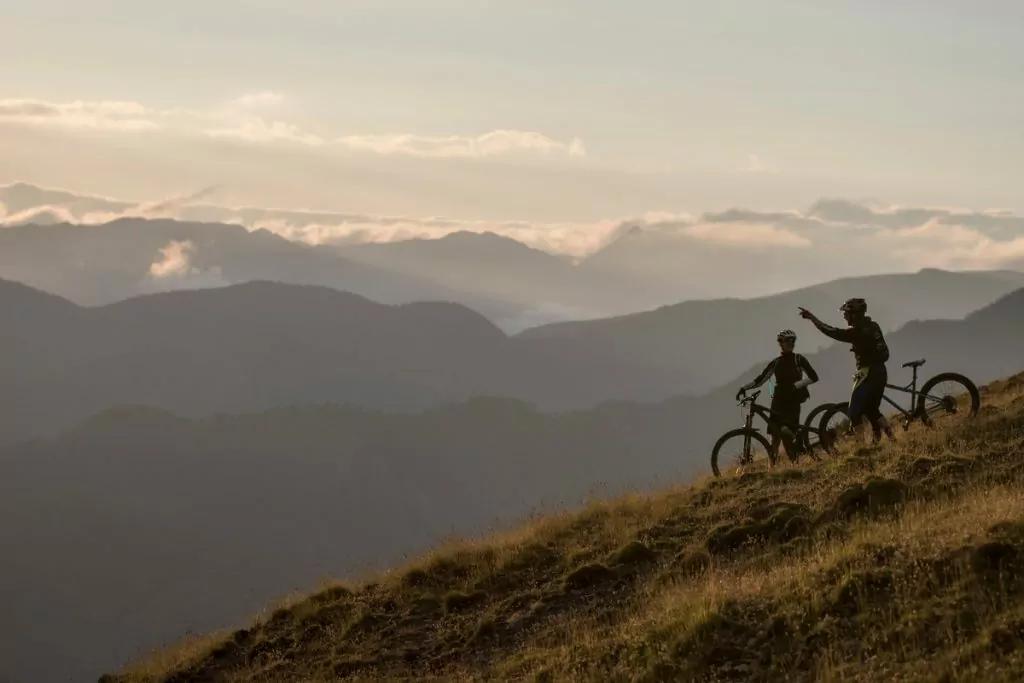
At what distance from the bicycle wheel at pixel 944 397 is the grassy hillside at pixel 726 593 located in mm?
536

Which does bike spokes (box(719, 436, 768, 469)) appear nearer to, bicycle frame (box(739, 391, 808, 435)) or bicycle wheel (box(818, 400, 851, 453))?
bicycle frame (box(739, 391, 808, 435))

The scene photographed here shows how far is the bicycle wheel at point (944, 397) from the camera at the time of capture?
→ 18.4 meters

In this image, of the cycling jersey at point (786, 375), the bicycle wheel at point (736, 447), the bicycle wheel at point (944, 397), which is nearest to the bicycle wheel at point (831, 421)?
the cycling jersey at point (786, 375)

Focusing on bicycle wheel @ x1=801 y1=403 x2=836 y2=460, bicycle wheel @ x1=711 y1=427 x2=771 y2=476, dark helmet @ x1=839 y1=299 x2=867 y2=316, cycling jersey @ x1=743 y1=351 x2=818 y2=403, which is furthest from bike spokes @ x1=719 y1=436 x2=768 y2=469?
dark helmet @ x1=839 y1=299 x2=867 y2=316

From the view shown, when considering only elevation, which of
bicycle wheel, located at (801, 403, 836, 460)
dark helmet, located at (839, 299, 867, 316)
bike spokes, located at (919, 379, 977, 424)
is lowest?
bicycle wheel, located at (801, 403, 836, 460)

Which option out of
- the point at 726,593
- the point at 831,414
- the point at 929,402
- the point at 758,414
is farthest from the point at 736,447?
the point at 726,593

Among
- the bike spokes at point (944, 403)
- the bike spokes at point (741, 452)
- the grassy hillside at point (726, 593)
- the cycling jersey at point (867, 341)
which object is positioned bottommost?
the grassy hillside at point (726, 593)

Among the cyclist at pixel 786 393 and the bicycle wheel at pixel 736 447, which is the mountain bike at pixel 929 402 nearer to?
the cyclist at pixel 786 393

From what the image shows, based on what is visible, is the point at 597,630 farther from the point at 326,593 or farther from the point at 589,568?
the point at 326,593

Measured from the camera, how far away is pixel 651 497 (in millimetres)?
18141

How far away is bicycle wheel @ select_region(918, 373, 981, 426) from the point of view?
18359mm

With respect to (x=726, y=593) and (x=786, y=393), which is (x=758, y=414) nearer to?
(x=786, y=393)

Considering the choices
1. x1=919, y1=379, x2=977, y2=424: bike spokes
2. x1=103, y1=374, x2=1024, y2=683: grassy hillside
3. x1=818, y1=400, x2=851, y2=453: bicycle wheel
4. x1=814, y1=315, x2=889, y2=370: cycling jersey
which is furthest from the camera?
x1=919, y1=379, x2=977, y2=424: bike spokes

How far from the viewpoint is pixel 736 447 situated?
757 inches
